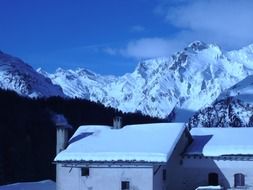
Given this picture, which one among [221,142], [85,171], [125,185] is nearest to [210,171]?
[221,142]

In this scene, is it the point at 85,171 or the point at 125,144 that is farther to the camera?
the point at 125,144

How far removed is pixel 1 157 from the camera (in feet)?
324

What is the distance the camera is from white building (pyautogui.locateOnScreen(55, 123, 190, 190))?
130 feet

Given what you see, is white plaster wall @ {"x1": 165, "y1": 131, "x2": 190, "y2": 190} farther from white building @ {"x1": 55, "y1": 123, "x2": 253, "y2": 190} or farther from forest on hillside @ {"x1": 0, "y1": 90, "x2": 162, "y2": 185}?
forest on hillside @ {"x1": 0, "y1": 90, "x2": 162, "y2": 185}

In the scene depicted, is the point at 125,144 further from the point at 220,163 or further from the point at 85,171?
the point at 220,163

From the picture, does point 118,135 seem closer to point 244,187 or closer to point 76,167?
point 76,167

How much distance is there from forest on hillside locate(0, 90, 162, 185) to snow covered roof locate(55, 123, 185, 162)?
44.9 meters

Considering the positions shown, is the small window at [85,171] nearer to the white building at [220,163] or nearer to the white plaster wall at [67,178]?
the white plaster wall at [67,178]

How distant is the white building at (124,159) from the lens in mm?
39656

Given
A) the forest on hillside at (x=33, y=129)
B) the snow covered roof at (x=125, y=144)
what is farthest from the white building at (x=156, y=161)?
the forest on hillside at (x=33, y=129)

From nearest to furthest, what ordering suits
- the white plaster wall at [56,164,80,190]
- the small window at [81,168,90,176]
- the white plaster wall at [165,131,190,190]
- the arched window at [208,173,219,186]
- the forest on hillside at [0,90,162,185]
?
the arched window at [208,173,219,186]
the small window at [81,168,90,176]
the white plaster wall at [165,131,190,190]
the white plaster wall at [56,164,80,190]
the forest on hillside at [0,90,162,185]

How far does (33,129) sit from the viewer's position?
12312 centimetres

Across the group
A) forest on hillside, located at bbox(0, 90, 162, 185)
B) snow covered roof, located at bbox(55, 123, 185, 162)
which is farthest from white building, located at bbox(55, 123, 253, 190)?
forest on hillside, located at bbox(0, 90, 162, 185)

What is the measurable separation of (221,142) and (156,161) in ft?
19.7
